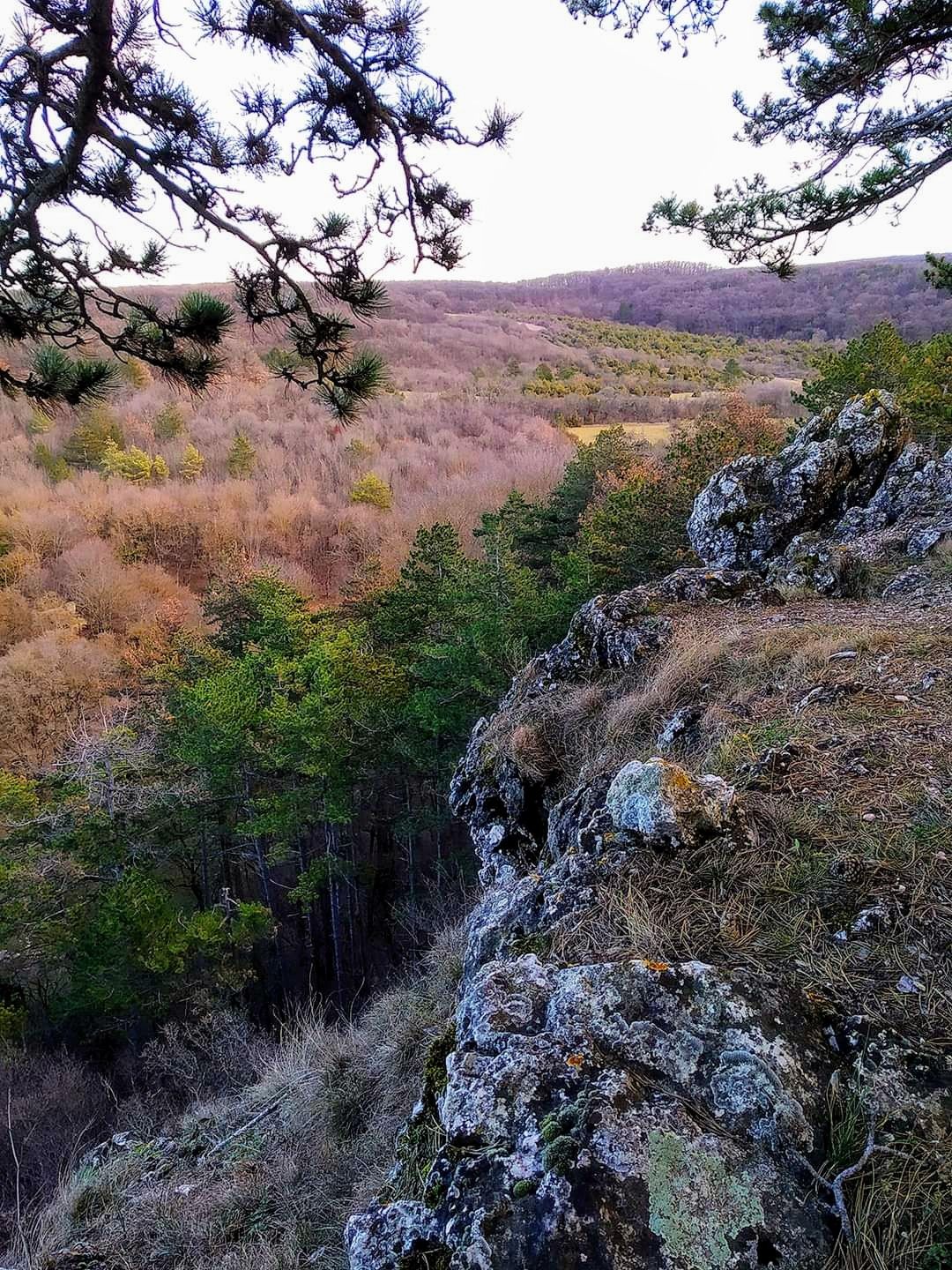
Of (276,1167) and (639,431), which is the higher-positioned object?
(639,431)

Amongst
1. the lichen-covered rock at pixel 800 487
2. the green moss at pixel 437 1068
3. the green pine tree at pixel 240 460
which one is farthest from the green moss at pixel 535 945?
the green pine tree at pixel 240 460

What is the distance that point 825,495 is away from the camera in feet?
27.2

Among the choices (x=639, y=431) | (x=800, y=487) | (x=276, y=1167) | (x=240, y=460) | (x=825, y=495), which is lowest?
(x=276, y=1167)

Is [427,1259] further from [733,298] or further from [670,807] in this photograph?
[733,298]

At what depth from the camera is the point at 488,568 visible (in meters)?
13.0

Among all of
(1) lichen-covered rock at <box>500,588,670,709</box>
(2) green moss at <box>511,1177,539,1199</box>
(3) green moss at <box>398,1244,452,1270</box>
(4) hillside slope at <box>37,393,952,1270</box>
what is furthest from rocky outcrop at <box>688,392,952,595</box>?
(3) green moss at <box>398,1244,452,1270</box>

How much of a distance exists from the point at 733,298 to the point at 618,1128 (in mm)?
88284

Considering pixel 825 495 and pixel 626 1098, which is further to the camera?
pixel 825 495

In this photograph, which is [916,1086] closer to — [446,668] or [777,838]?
[777,838]

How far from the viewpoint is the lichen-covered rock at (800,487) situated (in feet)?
27.0

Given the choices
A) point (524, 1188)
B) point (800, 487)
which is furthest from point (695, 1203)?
point (800, 487)

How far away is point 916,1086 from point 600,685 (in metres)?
3.73

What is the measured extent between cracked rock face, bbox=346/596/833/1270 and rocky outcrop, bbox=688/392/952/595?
600 centimetres

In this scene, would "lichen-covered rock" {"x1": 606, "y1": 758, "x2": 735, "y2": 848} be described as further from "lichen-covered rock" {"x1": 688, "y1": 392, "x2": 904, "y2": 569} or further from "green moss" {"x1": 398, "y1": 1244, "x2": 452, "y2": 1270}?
"lichen-covered rock" {"x1": 688, "y1": 392, "x2": 904, "y2": 569}
